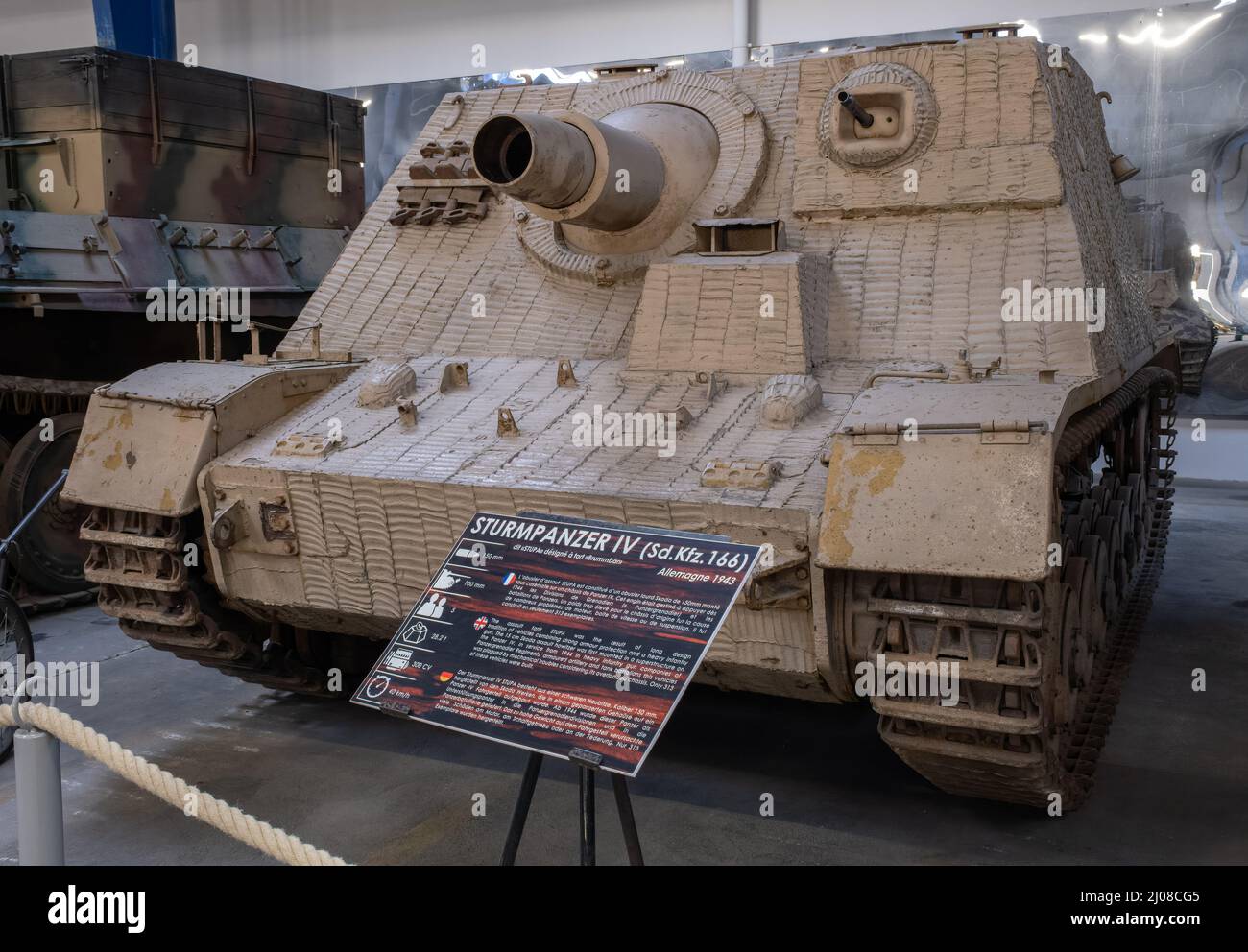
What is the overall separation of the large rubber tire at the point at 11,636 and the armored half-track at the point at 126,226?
98.4 inches

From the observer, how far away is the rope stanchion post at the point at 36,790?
10.5ft

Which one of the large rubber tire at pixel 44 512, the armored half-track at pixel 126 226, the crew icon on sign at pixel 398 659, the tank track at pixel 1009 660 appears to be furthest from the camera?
the armored half-track at pixel 126 226

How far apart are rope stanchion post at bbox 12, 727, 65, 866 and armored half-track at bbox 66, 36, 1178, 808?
1.80m

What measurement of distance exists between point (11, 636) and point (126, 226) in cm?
481

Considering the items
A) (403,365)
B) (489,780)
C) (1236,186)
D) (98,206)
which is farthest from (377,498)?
(1236,186)

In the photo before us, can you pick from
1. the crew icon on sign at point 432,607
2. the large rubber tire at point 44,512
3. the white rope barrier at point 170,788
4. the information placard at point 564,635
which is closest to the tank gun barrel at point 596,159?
the information placard at point 564,635

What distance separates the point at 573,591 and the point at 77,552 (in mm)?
7063

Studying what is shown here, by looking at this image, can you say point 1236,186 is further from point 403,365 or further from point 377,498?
point 377,498

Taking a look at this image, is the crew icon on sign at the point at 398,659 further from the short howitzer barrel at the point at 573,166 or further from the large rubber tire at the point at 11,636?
the large rubber tire at the point at 11,636

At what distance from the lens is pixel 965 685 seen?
404 cm


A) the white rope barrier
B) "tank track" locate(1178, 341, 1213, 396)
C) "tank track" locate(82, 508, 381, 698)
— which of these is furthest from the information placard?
"tank track" locate(1178, 341, 1213, 396)

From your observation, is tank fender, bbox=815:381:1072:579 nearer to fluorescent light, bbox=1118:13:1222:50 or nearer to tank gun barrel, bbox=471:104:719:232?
tank gun barrel, bbox=471:104:719:232

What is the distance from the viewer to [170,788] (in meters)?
3.19

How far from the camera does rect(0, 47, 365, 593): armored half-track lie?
8.92 m
